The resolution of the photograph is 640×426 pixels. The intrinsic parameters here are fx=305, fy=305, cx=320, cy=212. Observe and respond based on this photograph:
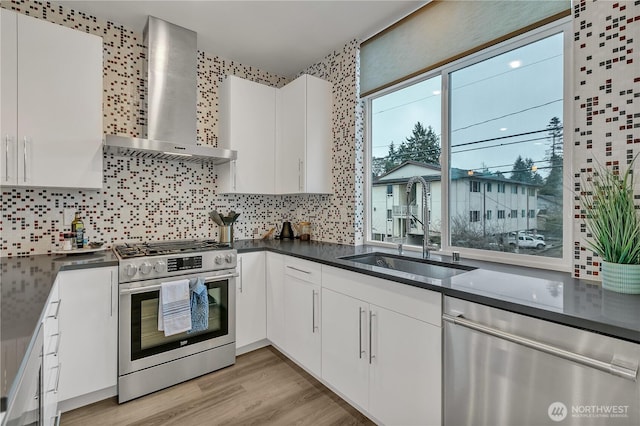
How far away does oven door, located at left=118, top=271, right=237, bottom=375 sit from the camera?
6.55ft

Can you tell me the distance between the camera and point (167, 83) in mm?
2502

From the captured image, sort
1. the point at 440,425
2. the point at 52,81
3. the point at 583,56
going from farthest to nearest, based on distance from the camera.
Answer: the point at 52,81, the point at 583,56, the point at 440,425

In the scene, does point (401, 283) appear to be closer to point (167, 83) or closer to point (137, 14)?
point (167, 83)

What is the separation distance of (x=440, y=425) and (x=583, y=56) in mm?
1883

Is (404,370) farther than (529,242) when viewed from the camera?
No

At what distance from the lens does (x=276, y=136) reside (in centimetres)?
310

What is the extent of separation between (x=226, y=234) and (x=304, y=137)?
117 centimetres

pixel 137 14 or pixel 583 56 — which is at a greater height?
pixel 137 14

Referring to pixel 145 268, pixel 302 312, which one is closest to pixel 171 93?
pixel 145 268

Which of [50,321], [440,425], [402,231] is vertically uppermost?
[402,231]

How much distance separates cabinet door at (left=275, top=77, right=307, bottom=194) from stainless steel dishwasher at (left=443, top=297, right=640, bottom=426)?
1909 mm

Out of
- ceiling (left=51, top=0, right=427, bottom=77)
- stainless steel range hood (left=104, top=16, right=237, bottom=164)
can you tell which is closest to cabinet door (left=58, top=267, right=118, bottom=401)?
stainless steel range hood (left=104, top=16, right=237, bottom=164)

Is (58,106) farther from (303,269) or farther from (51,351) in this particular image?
(303,269)

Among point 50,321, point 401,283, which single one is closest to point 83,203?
point 50,321
